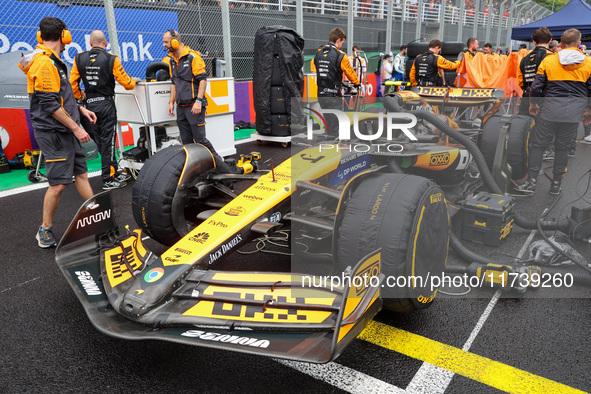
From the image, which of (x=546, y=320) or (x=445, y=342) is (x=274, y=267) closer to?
(x=445, y=342)

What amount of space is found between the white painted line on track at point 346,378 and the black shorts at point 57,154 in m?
2.59

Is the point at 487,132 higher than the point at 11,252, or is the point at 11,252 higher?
the point at 487,132

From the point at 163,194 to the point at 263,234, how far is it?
0.85 metres

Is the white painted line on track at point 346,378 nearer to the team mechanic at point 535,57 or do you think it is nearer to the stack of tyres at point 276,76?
the team mechanic at point 535,57

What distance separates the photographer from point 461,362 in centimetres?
231

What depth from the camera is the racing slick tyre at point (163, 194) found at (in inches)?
119

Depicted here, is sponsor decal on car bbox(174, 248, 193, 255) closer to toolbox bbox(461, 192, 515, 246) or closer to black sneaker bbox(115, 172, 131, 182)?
toolbox bbox(461, 192, 515, 246)

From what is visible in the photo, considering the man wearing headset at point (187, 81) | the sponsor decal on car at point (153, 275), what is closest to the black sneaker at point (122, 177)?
the man wearing headset at point (187, 81)

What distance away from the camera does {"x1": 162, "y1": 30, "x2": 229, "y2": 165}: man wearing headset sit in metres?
5.84

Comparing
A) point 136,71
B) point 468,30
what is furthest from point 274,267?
point 468,30

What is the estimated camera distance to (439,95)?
5824 millimetres

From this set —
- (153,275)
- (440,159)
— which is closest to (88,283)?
(153,275)

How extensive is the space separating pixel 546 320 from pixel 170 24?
27.5 feet

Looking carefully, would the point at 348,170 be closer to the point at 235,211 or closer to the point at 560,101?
the point at 235,211
